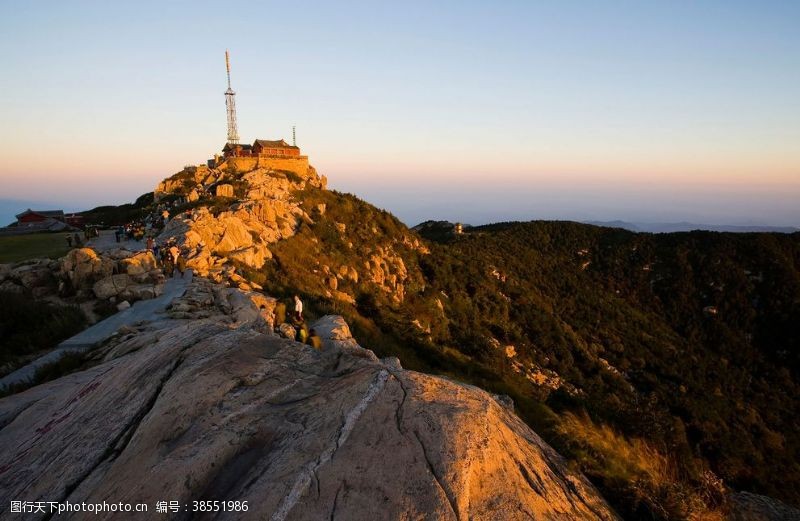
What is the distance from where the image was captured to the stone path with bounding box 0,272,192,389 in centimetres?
1025

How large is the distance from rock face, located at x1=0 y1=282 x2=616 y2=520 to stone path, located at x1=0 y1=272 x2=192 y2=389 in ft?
14.1

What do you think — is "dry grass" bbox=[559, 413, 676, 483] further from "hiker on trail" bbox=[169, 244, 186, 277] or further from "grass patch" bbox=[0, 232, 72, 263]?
"grass patch" bbox=[0, 232, 72, 263]

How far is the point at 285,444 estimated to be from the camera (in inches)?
182

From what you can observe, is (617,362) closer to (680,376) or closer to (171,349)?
(680,376)

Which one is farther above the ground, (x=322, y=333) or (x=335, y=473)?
(x=335, y=473)

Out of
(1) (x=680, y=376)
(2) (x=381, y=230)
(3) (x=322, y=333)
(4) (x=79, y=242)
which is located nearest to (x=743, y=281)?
(1) (x=680, y=376)

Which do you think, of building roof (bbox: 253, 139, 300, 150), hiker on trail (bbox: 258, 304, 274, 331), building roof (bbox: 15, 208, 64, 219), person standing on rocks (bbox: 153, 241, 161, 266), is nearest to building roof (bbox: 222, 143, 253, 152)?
building roof (bbox: 253, 139, 300, 150)

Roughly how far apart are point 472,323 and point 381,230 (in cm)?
1761

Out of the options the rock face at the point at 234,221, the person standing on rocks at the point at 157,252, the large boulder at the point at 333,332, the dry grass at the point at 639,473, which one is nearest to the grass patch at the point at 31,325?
the rock face at the point at 234,221

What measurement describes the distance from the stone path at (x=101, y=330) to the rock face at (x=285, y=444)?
429 cm

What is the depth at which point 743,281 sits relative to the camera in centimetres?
5541

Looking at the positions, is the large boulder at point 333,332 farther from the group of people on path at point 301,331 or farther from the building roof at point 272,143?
the building roof at point 272,143

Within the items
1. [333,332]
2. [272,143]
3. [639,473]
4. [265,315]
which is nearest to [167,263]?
[265,315]

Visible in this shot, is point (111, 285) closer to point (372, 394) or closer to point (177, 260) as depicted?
point (177, 260)
